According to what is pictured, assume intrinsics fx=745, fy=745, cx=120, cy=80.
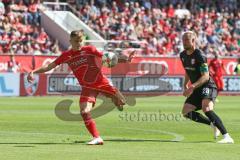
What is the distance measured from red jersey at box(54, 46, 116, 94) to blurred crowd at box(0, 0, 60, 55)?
23.3 m

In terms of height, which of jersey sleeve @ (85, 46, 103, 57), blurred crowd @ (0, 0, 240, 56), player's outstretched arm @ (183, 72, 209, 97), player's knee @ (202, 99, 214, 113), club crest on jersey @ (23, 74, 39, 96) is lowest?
club crest on jersey @ (23, 74, 39, 96)

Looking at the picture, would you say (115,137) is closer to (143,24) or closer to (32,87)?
(32,87)

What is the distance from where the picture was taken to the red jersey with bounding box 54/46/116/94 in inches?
559

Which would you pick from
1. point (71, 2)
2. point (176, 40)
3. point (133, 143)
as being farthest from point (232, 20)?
point (133, 143)

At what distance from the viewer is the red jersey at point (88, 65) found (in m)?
14.2

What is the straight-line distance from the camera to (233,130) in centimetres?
1812

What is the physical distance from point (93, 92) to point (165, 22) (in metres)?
32.4

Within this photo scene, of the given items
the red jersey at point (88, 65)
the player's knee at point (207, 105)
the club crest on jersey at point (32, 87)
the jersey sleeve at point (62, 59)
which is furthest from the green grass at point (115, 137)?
the club crest on jersey at point (32, 87)

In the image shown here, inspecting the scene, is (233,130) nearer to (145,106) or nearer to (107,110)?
(107,110)

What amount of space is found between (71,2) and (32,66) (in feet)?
28.1

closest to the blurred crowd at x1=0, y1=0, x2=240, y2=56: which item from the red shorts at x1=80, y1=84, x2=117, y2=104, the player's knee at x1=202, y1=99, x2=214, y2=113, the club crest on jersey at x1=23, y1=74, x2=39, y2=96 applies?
the club crest on jersey at x1=23, y1=74, x2=39, y2=96

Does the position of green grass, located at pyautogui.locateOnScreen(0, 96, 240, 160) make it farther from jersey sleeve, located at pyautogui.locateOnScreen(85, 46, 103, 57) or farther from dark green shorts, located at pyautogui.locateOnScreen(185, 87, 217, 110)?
jersey sleeve, located at pyautogui.locateOnScreen(85, 46, 103, 57)

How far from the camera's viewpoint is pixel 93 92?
1429 cm

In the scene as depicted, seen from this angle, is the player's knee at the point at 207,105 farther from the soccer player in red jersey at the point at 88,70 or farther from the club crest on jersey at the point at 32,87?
the club crest on jersey at the point at 32,87
